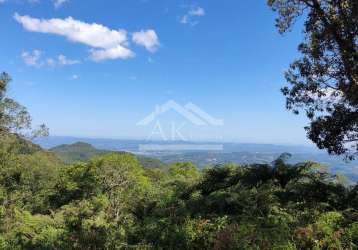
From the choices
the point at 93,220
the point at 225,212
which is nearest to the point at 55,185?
the point at 93,220

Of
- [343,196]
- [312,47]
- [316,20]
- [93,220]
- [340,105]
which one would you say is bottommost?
[93,220]

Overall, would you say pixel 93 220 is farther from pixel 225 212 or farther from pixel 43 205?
pixel 43 205

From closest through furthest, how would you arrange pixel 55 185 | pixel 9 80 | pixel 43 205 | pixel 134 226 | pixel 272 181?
1. pixel 134 226
2. pixel 272 181
3. pixel 9 80
4. pixel 43 205
5. pixel 55 185

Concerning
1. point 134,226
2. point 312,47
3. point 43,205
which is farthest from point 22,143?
point 312,47

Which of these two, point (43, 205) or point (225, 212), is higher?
point (225, 212)

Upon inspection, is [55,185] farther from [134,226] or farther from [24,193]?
[134,226]

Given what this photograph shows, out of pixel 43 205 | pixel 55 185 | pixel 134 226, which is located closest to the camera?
pixel 134 226

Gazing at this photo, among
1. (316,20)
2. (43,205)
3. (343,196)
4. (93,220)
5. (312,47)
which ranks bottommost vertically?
(43,205)

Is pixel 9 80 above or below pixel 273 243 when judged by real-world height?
above

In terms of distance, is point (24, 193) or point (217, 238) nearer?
point (217, 238)
